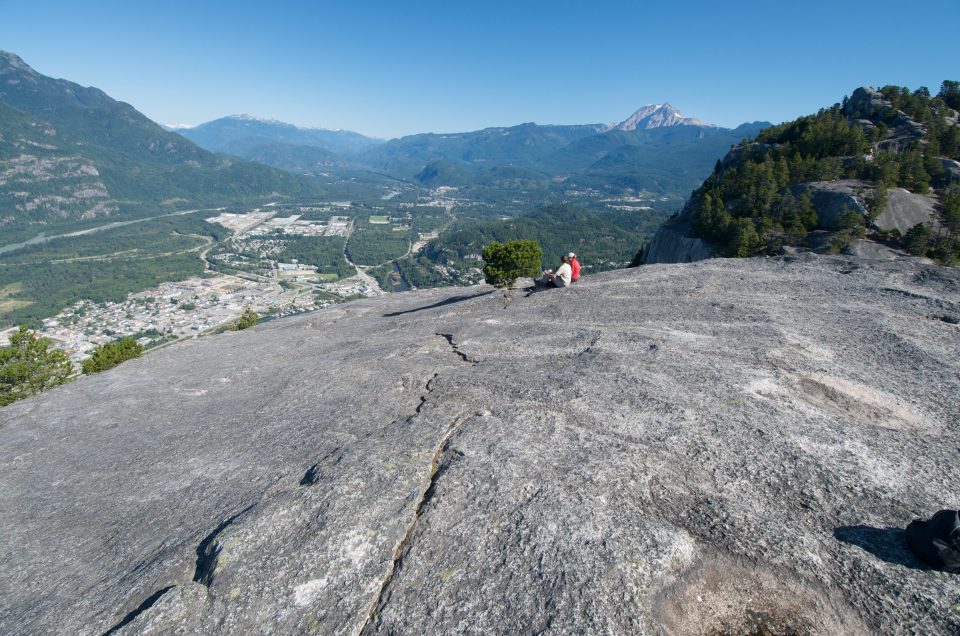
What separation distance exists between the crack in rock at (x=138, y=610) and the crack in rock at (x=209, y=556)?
397 mm

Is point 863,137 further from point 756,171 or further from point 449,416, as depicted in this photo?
point 449,416

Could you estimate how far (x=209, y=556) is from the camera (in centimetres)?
749

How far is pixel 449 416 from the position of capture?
444 inches

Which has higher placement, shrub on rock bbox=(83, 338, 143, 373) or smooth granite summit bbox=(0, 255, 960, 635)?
smooth granite summit bbox=(0, 255, 960, 635)

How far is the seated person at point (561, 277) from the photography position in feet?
74.7

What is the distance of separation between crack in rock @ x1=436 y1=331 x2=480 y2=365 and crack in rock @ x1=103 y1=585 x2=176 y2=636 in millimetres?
9752

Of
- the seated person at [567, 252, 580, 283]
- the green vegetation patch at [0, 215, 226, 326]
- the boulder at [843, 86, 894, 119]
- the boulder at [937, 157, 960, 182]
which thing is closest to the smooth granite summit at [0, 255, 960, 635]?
the seated person at [567, 252, 580, 283]

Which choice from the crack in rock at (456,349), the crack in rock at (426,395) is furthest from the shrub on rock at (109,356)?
the crack in rock at (426,395)

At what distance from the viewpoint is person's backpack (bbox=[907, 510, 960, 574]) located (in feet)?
20.4

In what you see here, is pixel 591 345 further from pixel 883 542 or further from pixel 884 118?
pixel 884 118

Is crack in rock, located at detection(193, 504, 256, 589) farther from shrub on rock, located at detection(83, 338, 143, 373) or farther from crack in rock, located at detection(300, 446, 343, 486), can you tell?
shrub on rock, located at detection(83, 338, 143, 373)

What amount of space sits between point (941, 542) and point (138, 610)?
38.4ft

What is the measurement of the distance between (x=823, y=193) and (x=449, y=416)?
2572 inches

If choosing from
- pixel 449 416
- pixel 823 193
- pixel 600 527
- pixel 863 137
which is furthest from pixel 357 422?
pixel 863 137
